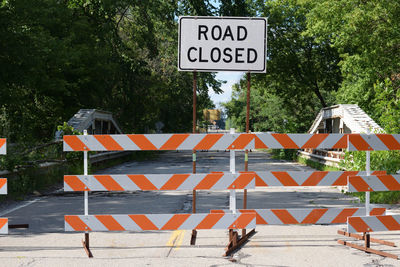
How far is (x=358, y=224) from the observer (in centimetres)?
677

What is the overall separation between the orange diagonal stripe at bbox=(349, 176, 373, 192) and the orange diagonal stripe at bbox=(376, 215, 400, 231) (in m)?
0.44

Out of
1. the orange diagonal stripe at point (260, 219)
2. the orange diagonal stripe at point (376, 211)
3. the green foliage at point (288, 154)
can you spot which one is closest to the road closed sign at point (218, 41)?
the orange diagonal stripe at point (260, 219)

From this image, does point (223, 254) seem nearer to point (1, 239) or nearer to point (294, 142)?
point (294, 142)

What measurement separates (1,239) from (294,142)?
4.67 meters

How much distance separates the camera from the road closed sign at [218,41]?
757cm

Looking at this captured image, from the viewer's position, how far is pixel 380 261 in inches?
246

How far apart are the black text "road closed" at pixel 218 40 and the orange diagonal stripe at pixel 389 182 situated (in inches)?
110

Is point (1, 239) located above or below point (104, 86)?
below

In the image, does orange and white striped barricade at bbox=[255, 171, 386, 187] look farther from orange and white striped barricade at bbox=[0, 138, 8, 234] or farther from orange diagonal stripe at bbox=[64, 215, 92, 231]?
orange and white striped barricade at bbox=[0, 138, 8, 234]

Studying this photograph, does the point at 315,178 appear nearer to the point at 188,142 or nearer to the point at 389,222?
the point at 389,222

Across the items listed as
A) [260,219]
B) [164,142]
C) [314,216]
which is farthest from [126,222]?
[314,216]

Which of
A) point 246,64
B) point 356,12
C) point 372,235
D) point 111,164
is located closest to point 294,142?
point 246,64

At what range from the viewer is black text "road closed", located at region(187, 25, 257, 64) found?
759 centimetres

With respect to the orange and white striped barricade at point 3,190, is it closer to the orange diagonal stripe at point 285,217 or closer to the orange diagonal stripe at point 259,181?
the orange diagonal stripe at point 259,181
